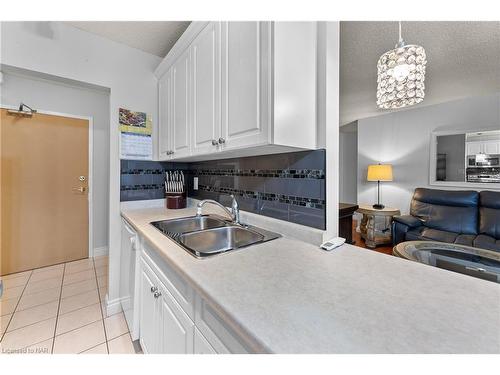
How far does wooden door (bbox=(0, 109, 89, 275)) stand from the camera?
2311 mm

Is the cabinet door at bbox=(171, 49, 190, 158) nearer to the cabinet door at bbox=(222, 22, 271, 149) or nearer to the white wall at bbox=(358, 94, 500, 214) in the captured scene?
the cabinet door at bbox=(222, 22, 271, 149)

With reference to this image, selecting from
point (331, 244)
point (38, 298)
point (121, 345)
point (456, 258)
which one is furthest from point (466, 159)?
point (38, 298)

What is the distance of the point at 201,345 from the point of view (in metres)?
0.68

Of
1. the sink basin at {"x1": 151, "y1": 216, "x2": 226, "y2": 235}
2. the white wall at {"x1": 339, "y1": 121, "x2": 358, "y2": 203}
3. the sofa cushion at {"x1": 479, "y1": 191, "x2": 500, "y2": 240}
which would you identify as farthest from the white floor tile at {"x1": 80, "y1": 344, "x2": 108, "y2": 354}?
the white wall at {"x1": 339, "y1": 121, "x2": 358, "y2": 203}

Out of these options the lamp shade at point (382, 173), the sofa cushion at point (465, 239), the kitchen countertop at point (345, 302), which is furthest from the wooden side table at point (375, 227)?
the kitchen countertop at point (345, 302)

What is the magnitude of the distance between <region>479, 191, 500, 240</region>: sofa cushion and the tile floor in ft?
11.8

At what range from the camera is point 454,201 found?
270cm

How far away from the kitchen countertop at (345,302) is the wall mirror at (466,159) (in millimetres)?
3197

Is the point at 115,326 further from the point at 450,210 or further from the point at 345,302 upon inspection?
the point at 450,210

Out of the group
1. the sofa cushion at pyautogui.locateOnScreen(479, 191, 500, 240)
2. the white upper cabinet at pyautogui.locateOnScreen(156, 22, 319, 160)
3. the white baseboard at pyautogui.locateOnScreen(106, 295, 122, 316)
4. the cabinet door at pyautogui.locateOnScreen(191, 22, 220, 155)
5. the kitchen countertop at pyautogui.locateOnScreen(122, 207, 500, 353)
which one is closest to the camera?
the kitchen countertop at pyautogui.locateOnScreen(122, 207, 500, 353)

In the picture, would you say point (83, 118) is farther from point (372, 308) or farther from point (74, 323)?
point (372, 308)

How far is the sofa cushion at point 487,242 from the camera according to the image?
2127 mm

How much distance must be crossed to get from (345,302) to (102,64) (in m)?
2.24
